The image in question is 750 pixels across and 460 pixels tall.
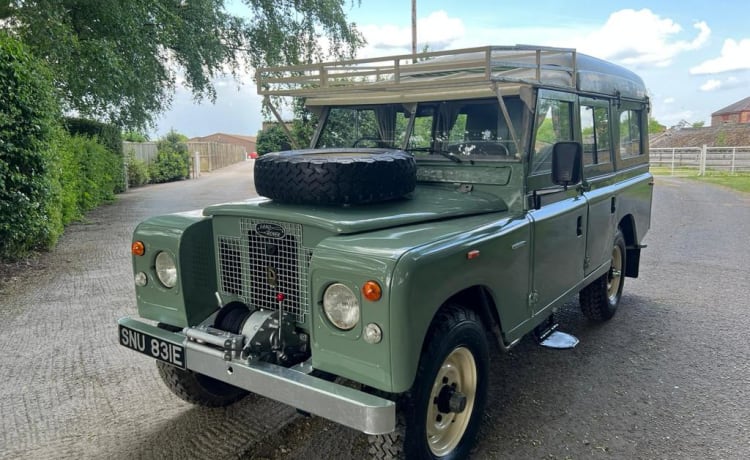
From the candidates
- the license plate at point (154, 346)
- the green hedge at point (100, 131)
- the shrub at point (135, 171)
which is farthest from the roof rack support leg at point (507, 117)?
the shrub at point (135, 171)

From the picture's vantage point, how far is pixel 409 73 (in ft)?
14.1

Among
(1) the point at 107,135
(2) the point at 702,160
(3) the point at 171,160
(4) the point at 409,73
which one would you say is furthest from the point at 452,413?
(2) the point at 702,160

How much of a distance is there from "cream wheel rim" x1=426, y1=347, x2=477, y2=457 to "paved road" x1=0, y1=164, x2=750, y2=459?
29cm

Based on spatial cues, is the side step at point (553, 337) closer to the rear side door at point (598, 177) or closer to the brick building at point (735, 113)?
the rear side door at point (598, 177)

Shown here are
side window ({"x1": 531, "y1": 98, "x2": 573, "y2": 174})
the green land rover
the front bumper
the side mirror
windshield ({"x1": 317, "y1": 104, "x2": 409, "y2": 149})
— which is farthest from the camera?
windshield ({"x1": 317, "y1": 104, "x2": 409, "y2": 149})

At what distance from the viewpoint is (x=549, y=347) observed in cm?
485

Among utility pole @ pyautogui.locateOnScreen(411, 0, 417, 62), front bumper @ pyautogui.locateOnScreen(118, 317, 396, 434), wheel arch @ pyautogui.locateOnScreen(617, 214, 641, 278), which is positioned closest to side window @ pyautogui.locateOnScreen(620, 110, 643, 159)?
wheel arch @ pyautogui.locateOnScreen(617, 214, 641, 278)

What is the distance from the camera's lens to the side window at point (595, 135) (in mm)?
4637

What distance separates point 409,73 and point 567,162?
141 cm

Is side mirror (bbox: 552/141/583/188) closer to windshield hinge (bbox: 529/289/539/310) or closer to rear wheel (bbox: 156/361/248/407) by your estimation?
windshield hinge (bbox: 529/289/539/310)

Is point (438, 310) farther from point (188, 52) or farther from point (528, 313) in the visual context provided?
point (188, 52)

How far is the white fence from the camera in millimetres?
25469

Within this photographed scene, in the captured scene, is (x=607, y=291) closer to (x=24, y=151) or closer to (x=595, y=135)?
(x=595, y=135)

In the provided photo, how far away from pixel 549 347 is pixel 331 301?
2.88m
